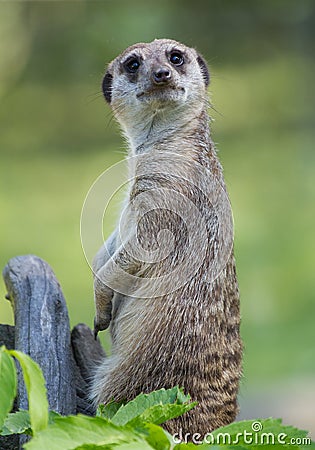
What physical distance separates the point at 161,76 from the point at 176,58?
0.17 m

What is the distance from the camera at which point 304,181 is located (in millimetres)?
8266

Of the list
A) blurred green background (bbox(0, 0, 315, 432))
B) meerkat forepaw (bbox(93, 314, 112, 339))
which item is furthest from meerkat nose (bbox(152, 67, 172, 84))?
blurred green background (bbox(0, 0, 315, 432))

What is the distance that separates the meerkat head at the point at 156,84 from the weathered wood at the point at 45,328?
1.66 feet

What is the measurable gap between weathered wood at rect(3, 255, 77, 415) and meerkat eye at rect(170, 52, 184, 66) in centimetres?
72

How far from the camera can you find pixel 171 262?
2.32 m

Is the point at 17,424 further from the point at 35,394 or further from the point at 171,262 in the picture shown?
the point at 171,262

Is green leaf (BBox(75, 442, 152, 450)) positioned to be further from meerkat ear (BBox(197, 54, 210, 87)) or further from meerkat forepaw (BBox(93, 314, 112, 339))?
meerkat ear (BBox(197, 54, 210, 87))

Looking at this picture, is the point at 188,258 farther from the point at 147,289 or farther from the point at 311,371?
the point at 311,371

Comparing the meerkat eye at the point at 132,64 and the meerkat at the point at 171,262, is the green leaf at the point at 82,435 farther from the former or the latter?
the meerkat eye at the point at 132,64

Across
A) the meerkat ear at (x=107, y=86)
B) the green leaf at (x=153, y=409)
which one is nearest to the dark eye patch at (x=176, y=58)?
the meerkat ear at (x=107, y=86)

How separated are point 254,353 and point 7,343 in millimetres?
3490

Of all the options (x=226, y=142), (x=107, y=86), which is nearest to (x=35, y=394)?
(x=107, y=86)

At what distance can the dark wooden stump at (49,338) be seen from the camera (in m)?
2.36

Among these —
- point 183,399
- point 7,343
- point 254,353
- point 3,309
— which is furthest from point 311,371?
point 183,399
